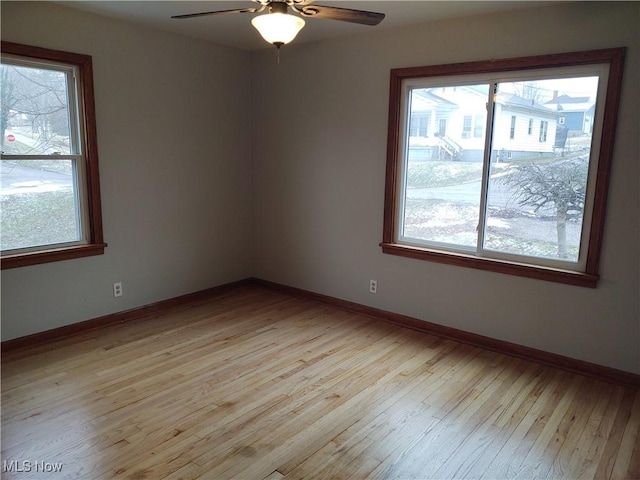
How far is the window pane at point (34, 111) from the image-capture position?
126 inches

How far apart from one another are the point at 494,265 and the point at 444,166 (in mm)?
895

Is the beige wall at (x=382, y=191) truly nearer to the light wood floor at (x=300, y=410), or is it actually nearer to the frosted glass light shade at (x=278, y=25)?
the light wood floor at (x=300, y=410)

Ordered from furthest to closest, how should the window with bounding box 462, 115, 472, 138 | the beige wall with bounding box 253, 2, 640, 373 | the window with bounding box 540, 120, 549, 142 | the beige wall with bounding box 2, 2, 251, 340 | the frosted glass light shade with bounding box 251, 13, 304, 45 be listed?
the window with bounding box 462, 115, 472, 138 < the beige wall with bounding box 2, 2, 251, 340 < the window with bounding box 540, 120, 549, 142 < the beige wall with bounding box 253, 2, 640, 373 < the frosted glass light shade with bounding box 251, 13, 304, 45

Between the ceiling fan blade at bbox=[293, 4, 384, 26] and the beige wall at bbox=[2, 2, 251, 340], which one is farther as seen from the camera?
the beige wall at bbox=[2, 2, 251, 340]

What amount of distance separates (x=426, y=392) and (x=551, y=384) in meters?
0.87

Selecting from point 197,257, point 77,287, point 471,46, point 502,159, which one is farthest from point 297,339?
point 471,46

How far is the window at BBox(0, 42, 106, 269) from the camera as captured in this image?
10.6 ft

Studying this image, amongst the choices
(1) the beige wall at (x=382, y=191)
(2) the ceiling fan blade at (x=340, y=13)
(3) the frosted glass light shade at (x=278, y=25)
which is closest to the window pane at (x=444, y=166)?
(1) the beige wall at (x=382, y=191)

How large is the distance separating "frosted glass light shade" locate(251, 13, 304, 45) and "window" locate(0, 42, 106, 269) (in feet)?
6.66

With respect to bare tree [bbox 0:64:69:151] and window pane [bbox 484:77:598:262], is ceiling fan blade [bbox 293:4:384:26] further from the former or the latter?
bare tree [bbox 0:64:69:151]

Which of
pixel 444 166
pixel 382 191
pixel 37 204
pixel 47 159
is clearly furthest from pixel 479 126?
pixel 37 204

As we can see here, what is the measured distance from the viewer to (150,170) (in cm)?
407

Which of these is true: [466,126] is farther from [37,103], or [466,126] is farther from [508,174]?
[37,103]

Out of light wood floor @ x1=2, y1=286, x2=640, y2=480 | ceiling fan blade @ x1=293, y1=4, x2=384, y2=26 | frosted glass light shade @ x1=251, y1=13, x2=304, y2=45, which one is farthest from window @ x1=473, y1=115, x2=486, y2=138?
frosted glass light shade @ x1=251, y1=13, x2=304, y2=45
